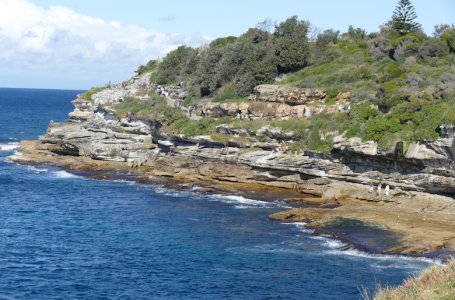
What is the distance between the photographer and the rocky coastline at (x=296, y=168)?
45.3 metres

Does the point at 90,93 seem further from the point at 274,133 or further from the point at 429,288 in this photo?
the point at 429,288

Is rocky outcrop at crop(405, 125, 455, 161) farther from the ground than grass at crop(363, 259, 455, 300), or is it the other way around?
rocky outcrop at crop(405, 125, 455, 161)

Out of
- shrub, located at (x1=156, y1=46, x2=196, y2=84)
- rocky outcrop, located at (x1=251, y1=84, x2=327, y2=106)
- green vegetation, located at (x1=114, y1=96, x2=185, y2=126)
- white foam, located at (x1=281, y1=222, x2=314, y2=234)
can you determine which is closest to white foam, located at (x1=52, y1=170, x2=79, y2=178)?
green vegetation, located at (x1=114, y1=96, x2=185, y2=126)

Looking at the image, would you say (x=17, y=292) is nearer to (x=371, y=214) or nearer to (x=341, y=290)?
(x=341, y=290)

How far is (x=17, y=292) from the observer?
104 ft

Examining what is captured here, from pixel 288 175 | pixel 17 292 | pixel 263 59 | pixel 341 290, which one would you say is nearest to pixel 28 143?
pixel 263 59

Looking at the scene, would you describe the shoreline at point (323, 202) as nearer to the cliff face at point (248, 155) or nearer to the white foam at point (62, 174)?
the cliff face at point (248, 155)

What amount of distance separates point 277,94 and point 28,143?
37.8 metres

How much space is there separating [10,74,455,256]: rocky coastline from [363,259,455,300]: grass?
1796cm

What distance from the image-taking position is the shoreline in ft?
129

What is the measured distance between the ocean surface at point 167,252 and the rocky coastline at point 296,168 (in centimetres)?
351

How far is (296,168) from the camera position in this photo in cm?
5619

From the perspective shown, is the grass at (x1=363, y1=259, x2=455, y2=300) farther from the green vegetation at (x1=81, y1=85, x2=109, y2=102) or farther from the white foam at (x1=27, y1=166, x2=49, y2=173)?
the green vegetation at (x1=81, y1=85, x2=109, y2=102)

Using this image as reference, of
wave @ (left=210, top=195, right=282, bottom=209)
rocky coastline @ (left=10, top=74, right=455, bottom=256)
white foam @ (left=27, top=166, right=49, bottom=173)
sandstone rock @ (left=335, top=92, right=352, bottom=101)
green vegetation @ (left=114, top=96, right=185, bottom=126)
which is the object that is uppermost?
sandstone rock @ (left=335, top=92, right=352, bottom=101)
